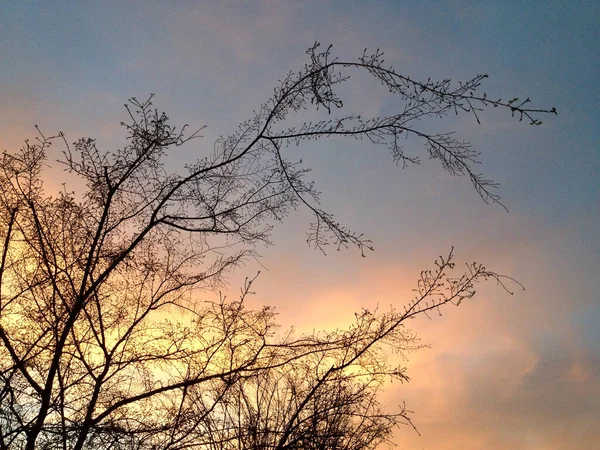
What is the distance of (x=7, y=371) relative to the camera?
3.65m

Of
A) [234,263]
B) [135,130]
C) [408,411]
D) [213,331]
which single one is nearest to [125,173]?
[135,130]

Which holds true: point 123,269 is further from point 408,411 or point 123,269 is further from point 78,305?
point 408,411

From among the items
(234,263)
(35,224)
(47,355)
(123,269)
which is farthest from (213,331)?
(35,224)

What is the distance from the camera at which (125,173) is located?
3902 millimetres

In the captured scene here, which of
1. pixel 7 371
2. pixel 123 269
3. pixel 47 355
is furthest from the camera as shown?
pixel 123 269

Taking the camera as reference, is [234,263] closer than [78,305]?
No

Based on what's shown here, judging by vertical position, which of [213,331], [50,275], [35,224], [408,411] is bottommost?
[408,411]

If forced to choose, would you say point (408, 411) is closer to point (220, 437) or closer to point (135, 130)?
point (220, 437)

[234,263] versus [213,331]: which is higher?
[234,263]

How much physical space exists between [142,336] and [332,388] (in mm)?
1629

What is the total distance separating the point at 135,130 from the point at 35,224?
1.18 metres

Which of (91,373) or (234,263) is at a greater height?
(234,263)

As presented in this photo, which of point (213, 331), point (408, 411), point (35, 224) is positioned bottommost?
point (408, 411)

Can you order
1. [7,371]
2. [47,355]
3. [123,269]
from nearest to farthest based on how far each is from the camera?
1. [7,371]
2. [47,355]
3. [123,269]
